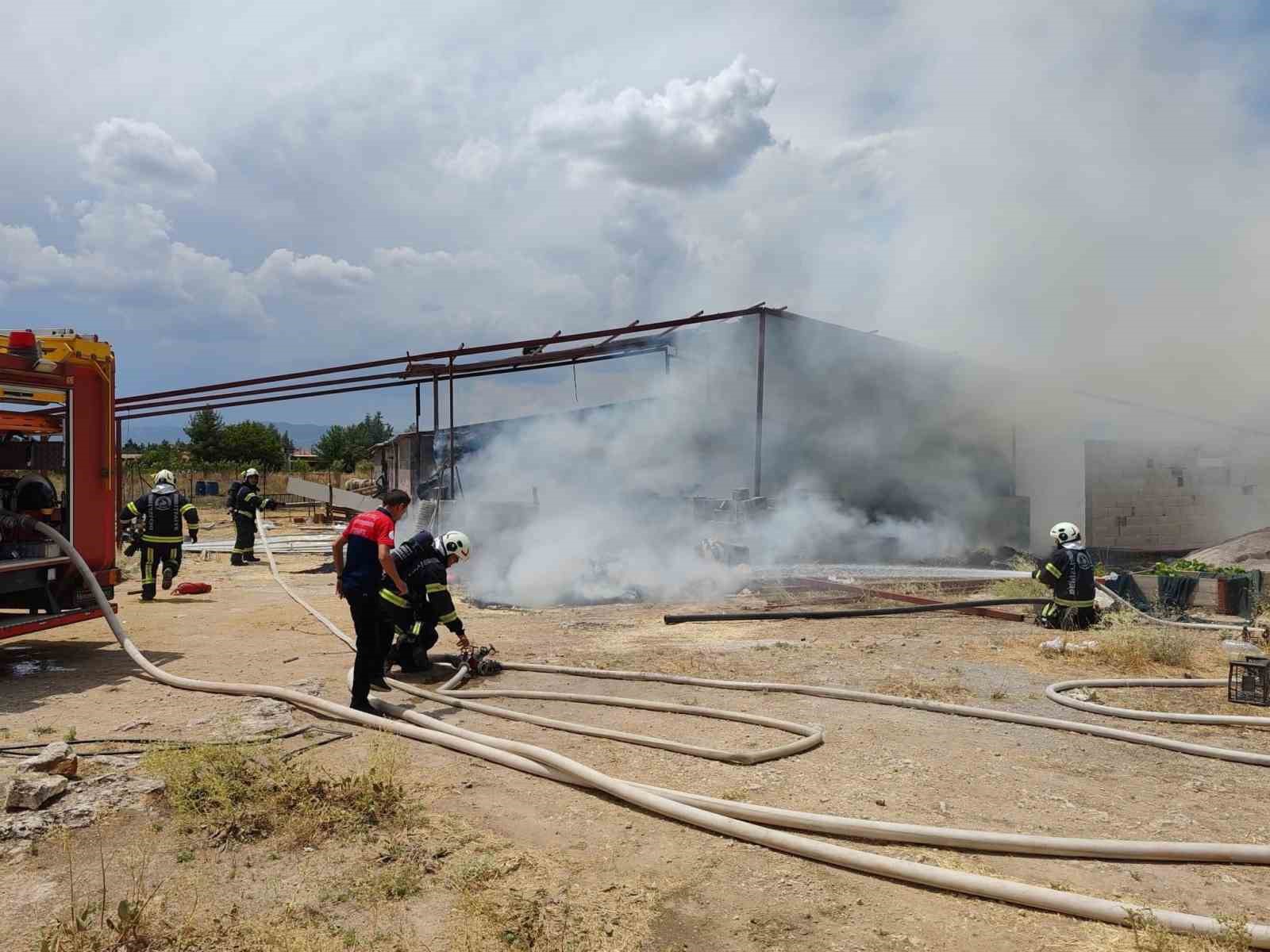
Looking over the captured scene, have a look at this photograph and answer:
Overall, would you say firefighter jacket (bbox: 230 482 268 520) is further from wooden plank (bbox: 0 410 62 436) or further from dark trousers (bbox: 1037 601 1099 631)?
dark trousers (bbox: 1037 601 1099 631)

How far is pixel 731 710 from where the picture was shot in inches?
217

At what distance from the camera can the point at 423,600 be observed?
6.65 meters

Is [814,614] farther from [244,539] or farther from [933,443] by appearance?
[244,539]

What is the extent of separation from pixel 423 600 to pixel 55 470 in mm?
3586

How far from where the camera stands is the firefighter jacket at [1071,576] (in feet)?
27.7

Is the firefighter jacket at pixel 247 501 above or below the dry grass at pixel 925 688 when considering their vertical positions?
above

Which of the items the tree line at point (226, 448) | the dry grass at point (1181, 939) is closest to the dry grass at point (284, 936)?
the dry grass at point (1181, 939)

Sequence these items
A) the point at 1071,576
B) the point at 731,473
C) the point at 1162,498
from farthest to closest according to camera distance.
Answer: the point at 1162,498
the point at 731,473
the point at 1071,576

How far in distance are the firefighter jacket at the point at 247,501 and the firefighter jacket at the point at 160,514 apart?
117 inches

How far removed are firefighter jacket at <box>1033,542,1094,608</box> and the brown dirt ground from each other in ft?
3.44

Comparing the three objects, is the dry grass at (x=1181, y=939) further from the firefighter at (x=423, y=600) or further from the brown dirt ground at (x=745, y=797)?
the firefighter at (x=423, y=600)

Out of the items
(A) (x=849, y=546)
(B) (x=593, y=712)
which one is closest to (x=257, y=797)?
(B) (x=593, y=712)

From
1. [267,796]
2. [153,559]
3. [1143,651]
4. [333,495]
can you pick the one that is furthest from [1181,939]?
[333,495]

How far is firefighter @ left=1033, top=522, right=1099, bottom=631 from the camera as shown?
847 cm
